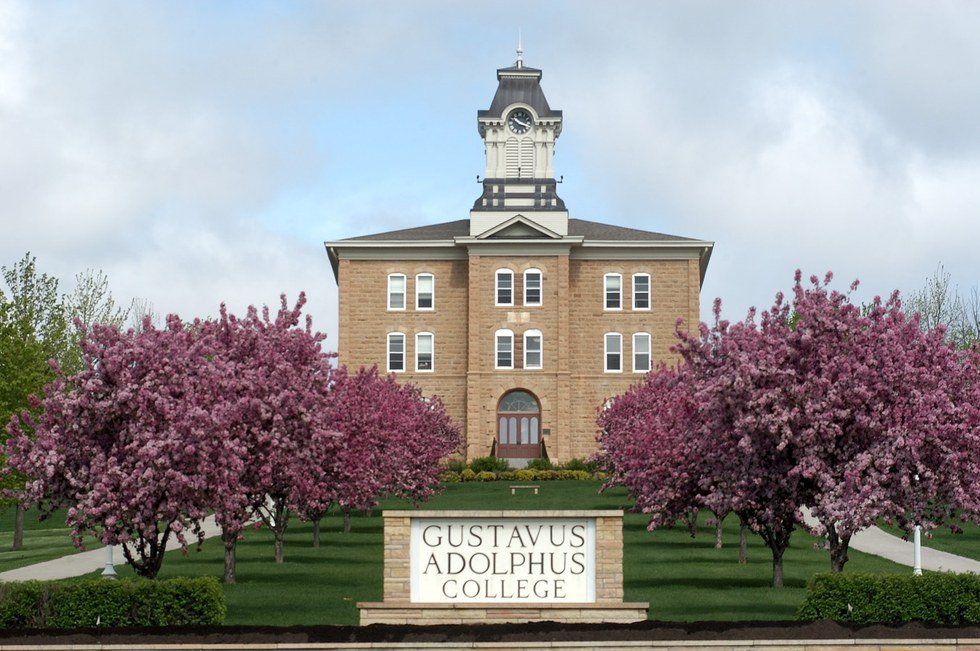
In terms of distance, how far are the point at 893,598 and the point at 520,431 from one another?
174 ft

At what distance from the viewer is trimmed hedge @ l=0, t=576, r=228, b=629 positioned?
17938mm

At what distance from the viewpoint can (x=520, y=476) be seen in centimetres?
6338

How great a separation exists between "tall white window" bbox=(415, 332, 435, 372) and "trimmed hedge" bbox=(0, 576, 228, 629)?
54.6 meters

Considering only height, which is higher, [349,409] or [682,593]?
[349,409]

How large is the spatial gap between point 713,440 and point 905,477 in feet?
11.2

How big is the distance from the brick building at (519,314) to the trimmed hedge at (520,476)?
20.8ft

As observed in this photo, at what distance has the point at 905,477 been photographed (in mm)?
21953

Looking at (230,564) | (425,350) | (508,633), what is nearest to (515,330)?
(425,350)

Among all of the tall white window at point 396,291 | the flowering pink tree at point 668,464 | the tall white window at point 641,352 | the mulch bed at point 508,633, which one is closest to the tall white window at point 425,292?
the tall white window at point 396,291

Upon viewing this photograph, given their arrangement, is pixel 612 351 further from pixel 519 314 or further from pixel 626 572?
pixel 626 572

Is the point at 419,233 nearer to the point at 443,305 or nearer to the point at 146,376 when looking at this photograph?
the point at 443,305

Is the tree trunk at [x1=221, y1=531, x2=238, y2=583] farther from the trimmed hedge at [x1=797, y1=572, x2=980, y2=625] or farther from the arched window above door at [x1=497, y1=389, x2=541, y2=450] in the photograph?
the arched window above door at [x1=497, y1=389, x2=541, y2=450]

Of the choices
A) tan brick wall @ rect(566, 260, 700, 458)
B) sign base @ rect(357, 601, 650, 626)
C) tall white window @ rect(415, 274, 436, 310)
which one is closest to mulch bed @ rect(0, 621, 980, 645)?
sign base @ rect(357, 601, 650, 626)

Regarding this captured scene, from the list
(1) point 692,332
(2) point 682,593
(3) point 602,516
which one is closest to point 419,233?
(1) point 692,332
